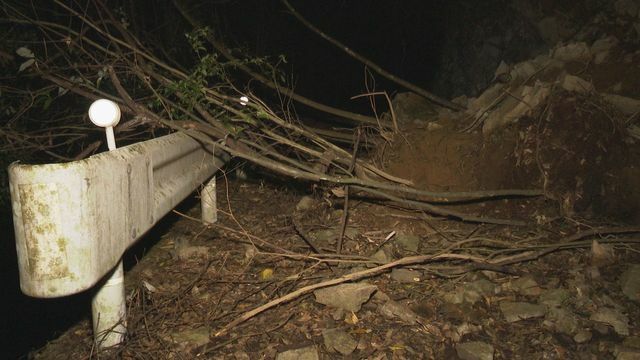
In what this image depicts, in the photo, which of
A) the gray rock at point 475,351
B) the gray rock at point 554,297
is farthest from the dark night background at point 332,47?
the gray rock at point 554,297

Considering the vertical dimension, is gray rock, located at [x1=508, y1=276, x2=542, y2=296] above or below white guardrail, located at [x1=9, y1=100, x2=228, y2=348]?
below

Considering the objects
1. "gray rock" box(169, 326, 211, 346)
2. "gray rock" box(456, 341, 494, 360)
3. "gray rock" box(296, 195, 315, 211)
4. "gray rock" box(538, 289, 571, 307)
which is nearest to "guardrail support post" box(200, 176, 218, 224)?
"gray rock" box(296, 195, 315, 211)

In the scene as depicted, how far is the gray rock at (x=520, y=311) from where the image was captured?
2.27m

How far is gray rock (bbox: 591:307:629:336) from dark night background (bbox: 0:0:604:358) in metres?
2.91

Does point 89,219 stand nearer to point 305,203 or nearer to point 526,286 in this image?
point 305,203

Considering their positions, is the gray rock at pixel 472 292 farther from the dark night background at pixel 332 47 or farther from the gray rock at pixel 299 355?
the dark night background at pixel 332 47

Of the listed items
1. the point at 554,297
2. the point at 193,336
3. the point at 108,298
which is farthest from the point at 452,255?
the point at 108,298

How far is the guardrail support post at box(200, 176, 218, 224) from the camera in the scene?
3422 mm

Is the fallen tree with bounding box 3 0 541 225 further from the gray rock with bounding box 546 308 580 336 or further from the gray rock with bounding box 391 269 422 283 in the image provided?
the gray rock with bounding box 546 308 580 336

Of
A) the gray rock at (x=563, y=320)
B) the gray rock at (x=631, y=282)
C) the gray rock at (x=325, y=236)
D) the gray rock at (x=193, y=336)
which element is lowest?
the gray rock at (x=193, y=336)

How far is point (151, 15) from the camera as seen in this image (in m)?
4.88

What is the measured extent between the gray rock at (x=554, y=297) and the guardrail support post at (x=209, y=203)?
2383 mm

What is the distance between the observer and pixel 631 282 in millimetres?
2404

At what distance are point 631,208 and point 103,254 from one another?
10.6ft
